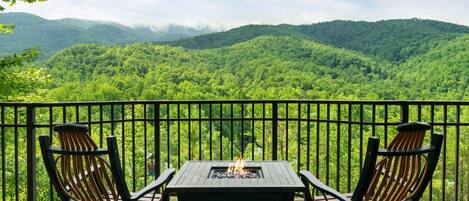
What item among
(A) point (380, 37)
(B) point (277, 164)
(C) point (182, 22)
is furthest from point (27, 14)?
(B) point (277, 164)

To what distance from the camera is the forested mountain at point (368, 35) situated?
3828 cm

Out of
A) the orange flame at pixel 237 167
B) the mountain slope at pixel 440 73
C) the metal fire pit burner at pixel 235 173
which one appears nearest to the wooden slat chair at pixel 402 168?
the metal fire pit burner at pixel 235 173

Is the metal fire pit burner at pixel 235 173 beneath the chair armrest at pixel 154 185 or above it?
above

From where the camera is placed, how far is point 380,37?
135 feet

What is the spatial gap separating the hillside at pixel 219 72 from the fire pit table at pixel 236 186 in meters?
27.6

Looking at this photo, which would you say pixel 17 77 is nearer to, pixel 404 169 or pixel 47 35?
pixel 404 169

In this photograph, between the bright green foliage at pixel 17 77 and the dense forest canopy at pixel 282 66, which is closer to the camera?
the bright green foliage at pixel 17 77

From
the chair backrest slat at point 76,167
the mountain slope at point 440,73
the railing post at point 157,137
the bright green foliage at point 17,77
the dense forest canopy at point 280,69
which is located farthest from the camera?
the dense forest canopy at point 280,69

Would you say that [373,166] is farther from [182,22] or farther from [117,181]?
[182,22]

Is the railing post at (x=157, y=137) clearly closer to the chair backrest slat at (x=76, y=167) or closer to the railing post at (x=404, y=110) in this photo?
the chair backrest slat at (x=76, y=167)

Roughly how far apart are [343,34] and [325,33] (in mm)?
2179

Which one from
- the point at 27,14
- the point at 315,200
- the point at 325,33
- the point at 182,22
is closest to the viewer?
the point at 315,200

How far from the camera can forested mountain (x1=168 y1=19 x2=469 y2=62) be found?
3828 cm

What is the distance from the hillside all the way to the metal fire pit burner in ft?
89.5
